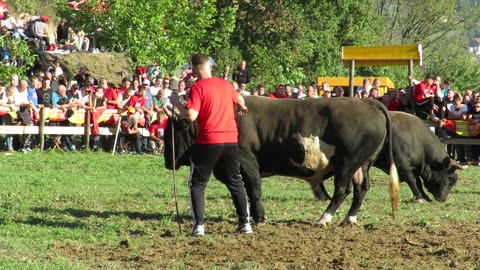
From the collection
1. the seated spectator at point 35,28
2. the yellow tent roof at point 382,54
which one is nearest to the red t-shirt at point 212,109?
the yellow tent roof at point 382,54

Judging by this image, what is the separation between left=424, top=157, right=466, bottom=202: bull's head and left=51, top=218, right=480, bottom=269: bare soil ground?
3.70m

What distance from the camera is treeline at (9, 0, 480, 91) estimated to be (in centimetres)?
2783

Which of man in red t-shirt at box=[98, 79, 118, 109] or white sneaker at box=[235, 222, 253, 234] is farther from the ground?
man in red t-shirt at box=[98, 79, 118, 109]

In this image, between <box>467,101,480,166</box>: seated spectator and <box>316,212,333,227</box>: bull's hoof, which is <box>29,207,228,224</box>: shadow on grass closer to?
<box>316,212,333,227</box>: bull's hoof

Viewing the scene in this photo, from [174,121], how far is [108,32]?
17.8 meters

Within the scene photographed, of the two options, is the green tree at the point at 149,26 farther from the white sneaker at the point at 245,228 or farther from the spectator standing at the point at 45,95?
the white sneaker at the point at 245,228

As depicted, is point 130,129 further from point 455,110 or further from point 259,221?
point 259,221

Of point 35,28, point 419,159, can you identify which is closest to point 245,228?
point 419,159

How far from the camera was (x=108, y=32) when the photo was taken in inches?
1121

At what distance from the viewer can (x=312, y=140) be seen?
441 inches

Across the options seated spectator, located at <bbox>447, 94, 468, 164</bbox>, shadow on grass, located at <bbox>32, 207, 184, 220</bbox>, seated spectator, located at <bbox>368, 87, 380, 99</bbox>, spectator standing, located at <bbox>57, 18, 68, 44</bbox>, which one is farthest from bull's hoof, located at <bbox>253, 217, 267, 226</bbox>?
spectator standing, located at <bbox>57, 18, 68, 44</bbox>

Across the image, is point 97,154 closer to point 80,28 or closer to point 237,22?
point 80,28

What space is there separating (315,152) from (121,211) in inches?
112

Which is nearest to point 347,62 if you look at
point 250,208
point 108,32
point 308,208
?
point 108,32
